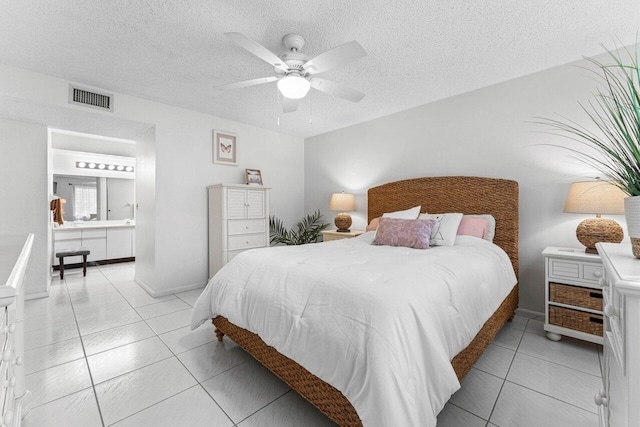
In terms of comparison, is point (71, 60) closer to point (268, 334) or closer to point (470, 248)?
point (268, 334)

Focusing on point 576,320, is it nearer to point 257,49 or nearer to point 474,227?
point 474,227

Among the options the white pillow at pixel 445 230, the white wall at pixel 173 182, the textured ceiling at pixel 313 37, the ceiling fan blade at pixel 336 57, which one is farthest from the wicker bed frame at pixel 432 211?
the ceiling fan blade at pixel 336 57

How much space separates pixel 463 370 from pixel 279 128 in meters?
4.04

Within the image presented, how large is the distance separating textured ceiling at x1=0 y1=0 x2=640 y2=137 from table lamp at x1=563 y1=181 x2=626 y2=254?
1.17 metres

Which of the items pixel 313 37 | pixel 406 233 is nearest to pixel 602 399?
pixel 406 233

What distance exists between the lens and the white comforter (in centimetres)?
107

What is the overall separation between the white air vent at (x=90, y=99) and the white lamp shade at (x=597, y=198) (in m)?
4.54

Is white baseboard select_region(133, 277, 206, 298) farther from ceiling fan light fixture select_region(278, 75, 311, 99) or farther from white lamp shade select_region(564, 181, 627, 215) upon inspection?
white lamp shade select_region(564, 181, 627, 215)

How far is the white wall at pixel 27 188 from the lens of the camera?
3178 millimetres

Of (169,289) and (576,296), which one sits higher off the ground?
(576,296)

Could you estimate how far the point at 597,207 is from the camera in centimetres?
210

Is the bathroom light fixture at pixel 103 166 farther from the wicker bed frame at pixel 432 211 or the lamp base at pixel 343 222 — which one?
Result: the wicker bed frame at pixel 432 211

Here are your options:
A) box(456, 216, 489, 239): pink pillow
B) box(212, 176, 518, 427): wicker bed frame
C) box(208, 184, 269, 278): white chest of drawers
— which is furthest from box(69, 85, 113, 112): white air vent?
box(456, 216, 489, 239): pink pillow

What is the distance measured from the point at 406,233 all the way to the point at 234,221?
225cm
